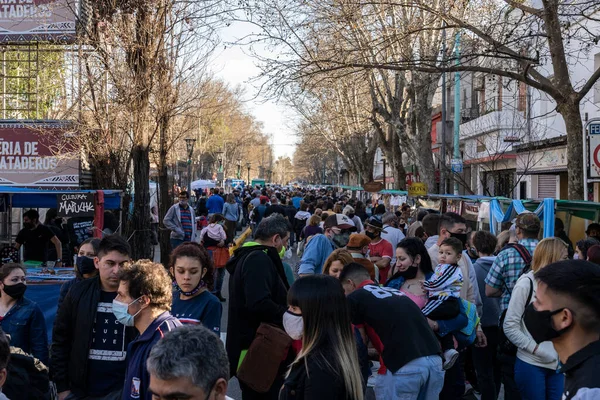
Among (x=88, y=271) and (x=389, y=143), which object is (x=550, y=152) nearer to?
(x=389, y=143)

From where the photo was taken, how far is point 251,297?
5.11 meters

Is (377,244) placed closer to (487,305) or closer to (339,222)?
(339,222)

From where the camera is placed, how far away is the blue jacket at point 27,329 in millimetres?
5031

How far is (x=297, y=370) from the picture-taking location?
3443 millimetres

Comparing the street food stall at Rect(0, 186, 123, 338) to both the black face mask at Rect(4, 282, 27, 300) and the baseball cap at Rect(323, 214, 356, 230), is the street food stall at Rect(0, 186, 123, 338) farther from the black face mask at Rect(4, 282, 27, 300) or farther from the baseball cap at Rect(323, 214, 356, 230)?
the baseball cap at Rect(323, 214, 356, 230)

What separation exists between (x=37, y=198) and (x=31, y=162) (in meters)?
5.65

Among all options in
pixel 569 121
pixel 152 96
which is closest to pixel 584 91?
pixel 569 121

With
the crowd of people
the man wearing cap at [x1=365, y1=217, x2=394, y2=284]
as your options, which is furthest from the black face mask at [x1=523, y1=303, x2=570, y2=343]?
the man wearing cap at [x1=365, y1=217, x2=394, y2=284]

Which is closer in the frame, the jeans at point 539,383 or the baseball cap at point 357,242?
the jeans at point 539,383

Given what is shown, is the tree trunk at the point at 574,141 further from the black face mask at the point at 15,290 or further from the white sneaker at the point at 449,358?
the black face mask at the point at 15,290

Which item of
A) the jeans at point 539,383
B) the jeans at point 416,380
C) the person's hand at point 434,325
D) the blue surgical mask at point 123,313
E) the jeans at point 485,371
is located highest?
the blue surgical mask at point 123,313

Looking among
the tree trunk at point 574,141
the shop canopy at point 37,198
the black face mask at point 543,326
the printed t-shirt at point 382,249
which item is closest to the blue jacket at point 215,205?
the shop canopy at point 37,198

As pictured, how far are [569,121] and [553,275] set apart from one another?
8.85 m

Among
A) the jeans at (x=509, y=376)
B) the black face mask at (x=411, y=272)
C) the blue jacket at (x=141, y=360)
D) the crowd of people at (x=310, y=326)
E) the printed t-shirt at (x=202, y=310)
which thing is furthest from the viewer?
the black face mask at (x=411, y=272)
